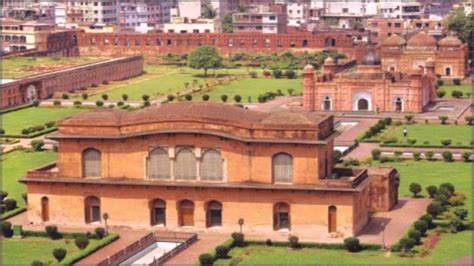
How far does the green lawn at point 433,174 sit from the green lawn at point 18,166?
14.6m

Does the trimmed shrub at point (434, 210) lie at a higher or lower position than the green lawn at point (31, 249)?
higher

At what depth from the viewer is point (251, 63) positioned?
4215 inches

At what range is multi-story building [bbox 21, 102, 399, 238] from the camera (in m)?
39.6

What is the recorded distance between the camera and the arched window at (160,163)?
40.9 metres

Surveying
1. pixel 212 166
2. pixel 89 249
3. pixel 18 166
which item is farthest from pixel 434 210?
pixel 18 166

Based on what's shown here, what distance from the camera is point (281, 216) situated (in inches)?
1577

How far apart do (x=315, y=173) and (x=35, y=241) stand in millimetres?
9244

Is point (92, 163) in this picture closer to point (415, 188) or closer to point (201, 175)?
point (201, 175)

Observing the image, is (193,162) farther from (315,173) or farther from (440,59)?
(440,59)

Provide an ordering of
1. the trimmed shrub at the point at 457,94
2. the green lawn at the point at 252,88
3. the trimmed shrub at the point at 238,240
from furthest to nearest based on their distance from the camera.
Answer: the green lawn at the point at 252,88 < the trimmed shrub at the point at 457,94 < the trimmed shrub at the point at 238,240

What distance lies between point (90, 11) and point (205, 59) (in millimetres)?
35915

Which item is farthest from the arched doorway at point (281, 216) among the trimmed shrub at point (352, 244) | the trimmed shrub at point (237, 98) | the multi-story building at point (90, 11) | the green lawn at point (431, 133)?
the multi-story building at point (90, 11)

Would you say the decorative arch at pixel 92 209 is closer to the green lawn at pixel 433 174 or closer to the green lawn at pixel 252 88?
the green lawn at pixel 433 174

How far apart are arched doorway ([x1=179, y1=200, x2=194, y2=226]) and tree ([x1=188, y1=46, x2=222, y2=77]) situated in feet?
186
